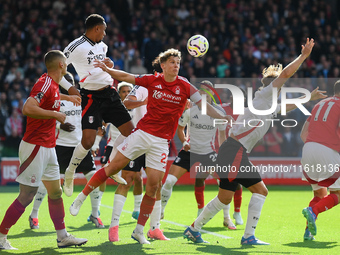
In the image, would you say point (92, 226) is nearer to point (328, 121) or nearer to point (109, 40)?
point (328, 121)

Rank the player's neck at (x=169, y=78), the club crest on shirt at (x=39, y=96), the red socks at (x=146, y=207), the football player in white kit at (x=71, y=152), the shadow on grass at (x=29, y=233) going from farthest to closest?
the football player in white kit at (x=71, y=152), the shadow on grass at (x=29, y=233), the red socks at (x=146, y=207), the player's neck at (x=169, y=78), the club crest on shirt at (x=39, y=96)

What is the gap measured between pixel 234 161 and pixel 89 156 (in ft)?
11.0

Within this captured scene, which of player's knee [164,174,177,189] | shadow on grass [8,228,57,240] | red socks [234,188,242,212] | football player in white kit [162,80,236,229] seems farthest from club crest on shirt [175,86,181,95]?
red socks [234,188,242,212]

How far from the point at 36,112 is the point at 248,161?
9.48 feet

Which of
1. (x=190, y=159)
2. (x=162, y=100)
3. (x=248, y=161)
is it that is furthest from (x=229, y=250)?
(x=190, y=159)

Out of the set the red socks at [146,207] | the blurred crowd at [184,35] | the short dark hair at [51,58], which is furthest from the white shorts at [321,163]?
the blurred crowd at [184,35]

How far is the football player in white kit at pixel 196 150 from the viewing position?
923 centimetres

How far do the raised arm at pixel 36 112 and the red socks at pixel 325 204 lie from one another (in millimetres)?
3795

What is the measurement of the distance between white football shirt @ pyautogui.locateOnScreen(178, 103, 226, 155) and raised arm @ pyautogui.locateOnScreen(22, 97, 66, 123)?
150 inches

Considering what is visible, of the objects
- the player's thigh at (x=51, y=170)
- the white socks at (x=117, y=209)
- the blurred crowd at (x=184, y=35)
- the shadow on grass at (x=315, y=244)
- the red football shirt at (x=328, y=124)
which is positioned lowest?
the shadow on grass at (x=315, y=244)

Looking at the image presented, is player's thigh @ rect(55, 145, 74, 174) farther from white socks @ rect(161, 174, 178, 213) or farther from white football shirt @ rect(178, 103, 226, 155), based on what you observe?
white football shirt @ rect(178, 103, 226, 155)

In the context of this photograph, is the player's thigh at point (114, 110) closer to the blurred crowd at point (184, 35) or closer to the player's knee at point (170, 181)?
the player's knee at point (170, 181)

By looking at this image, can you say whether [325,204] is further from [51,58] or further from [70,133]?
[70,133]

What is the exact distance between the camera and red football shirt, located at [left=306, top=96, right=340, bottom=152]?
7492 mm
